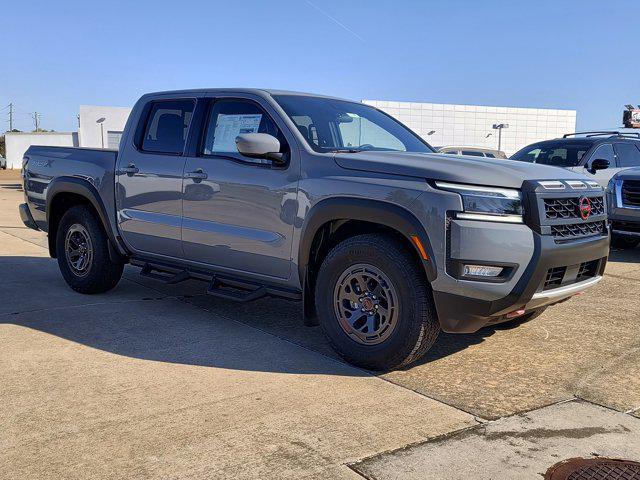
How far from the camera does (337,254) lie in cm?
437

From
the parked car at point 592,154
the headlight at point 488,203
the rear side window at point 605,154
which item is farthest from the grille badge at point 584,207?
the rear side window at point 605,154

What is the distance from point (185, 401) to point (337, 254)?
138 centimetres

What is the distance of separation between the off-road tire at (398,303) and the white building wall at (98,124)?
39311mm

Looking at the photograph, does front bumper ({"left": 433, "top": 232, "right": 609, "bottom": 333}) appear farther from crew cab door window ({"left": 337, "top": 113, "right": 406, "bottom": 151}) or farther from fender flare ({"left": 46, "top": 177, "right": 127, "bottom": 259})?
fender flare ({"left": 46, "top": 177, "right": 127, "bottom": 259})

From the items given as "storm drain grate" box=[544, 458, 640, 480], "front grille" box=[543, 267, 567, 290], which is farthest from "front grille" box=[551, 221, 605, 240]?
"storm drain grate" box=[544, 458, 640, 480]

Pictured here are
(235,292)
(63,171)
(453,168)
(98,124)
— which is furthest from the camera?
(98,124)

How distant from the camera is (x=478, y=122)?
45.0 meters

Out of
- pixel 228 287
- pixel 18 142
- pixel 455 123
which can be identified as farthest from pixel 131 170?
pixel 18 142

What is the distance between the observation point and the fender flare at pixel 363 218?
395 centimetres

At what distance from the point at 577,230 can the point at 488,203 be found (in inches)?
31.7

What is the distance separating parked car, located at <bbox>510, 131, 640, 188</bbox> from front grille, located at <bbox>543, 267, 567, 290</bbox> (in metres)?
7.10

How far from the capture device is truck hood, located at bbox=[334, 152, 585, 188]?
394 cm

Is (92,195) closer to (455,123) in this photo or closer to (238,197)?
(238,197)

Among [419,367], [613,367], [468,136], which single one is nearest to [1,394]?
[419,367]
